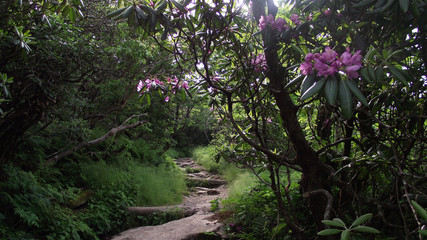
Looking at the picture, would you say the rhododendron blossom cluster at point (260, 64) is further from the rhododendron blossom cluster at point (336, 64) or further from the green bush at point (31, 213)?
the green bush at point (31, 213)

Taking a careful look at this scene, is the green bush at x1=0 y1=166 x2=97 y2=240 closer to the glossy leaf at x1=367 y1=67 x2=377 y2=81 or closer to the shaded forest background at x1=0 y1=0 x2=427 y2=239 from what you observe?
the shaded forest background at x1=0 y1=0 x2=427 y2=239

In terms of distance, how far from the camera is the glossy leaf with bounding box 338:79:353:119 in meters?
0.89

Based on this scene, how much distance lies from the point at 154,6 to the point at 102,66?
8.24 feet

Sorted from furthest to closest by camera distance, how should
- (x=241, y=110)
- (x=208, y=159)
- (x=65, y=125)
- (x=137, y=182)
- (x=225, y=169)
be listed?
(x=208, y=159) → (x=225, y=169) → (x=137, y=182) → (x=65, y=125) → (x=241, y=110)

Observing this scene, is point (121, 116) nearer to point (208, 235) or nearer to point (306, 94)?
point (208, 235)

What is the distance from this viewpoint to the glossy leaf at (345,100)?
2.93ft

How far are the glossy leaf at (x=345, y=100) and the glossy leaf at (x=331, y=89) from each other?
0.02 meters

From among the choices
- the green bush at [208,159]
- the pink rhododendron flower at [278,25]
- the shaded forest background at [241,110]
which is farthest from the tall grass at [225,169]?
the pink rhododendron flower at [278,25]

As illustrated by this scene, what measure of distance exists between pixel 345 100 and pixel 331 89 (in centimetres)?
6

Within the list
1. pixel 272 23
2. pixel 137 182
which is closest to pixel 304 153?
pixel 272 23

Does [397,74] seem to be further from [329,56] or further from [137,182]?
[137,182]

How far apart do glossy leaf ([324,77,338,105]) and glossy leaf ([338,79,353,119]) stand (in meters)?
0.02

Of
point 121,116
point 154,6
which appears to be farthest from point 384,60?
point 121,116

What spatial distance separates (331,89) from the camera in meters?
0.92
